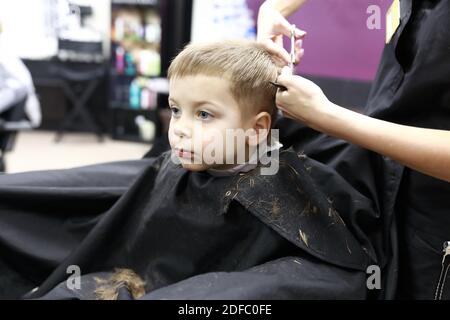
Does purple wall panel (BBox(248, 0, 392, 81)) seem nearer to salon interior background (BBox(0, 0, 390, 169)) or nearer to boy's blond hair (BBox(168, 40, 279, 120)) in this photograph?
salon interior background (BBox(0, 0, 390, 169))

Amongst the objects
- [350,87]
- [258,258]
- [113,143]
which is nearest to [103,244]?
[258,258]

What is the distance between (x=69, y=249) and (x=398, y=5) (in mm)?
1007

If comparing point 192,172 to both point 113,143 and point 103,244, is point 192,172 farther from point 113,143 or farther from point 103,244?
point 113,143

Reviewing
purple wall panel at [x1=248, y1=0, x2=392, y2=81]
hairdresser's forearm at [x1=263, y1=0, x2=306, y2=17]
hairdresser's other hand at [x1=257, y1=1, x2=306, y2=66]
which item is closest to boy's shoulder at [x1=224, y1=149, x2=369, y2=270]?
hairdresser's other hand at [x1=257, y1=1, x2=306, y2=66]

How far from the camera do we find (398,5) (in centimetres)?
103

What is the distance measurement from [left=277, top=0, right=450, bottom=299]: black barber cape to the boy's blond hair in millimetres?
269

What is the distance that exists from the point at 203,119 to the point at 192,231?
0.26 metres

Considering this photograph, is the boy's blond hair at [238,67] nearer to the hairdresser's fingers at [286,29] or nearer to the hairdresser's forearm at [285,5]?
the hairdresser's fingers at [286,29]

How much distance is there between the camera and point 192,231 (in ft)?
3.40

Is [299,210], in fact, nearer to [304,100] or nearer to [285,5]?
[304,100]

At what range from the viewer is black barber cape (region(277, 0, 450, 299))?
941 mm

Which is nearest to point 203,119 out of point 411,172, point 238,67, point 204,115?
point 204,115

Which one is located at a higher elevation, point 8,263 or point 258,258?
point 258,258
